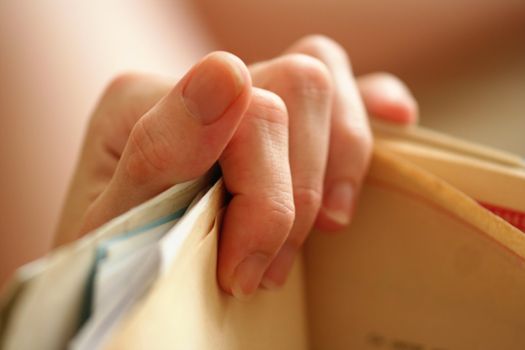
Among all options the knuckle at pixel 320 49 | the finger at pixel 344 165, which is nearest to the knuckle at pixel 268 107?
the finger at pixel 344 165

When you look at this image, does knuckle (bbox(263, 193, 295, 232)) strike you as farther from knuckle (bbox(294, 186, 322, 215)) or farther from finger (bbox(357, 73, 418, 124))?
finger (bbox(357, 73, 418, 124))

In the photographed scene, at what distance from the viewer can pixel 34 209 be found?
0.62m

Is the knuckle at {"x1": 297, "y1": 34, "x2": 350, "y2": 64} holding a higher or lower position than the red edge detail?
higher

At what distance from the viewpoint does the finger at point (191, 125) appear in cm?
29

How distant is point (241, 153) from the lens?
0.32 metres

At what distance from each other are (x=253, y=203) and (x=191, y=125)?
0.06 m

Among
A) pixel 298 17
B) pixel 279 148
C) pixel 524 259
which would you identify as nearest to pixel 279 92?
pixel 279 148

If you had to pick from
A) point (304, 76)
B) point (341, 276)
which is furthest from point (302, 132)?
point (341, 276)

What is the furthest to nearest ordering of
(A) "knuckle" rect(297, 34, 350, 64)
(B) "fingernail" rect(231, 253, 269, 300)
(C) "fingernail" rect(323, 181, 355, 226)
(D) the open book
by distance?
1. (A) "knuckle" rect(297, 34, 350, 64)
2. (C) "fingernail" rect(323, 181, 355, 226)
3. (B) "fingernail" rect(231, 253, 269, 300)
4. (D) the open book

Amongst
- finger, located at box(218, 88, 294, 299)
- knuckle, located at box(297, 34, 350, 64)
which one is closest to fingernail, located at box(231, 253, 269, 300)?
finger, located at box(218, 88, 294, 299)

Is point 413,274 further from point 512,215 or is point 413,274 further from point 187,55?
point 187,55

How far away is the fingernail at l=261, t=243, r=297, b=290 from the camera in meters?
0.38

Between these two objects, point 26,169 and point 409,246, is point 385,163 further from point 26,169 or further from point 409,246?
point 26,169

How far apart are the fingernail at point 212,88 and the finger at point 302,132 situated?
111 millimetres
